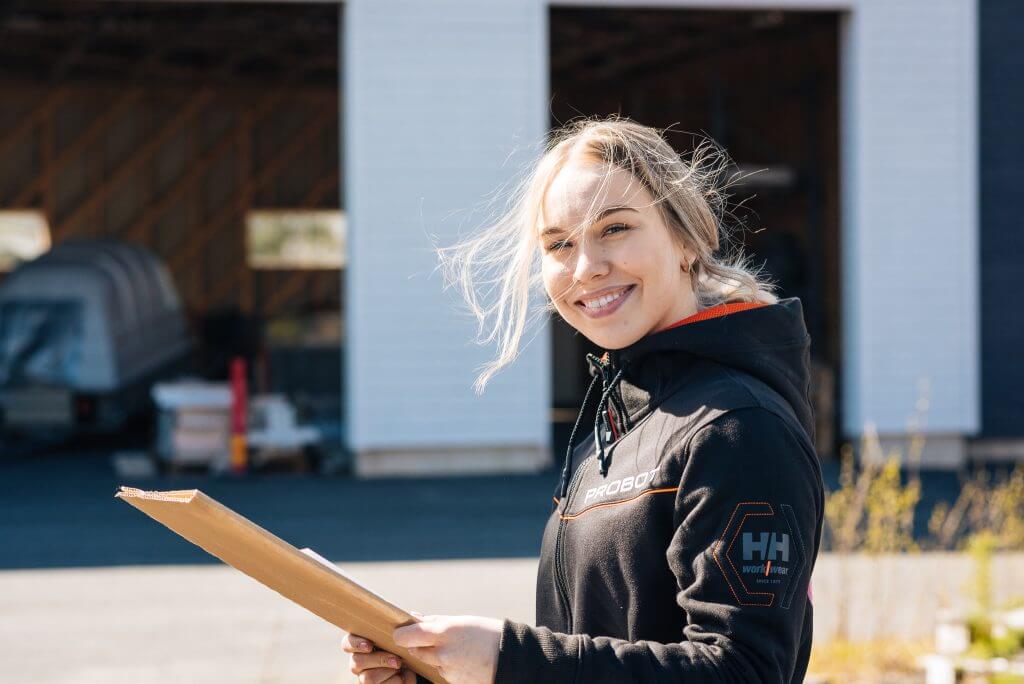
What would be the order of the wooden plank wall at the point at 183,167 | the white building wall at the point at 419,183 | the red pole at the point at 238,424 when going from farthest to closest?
the wooden plank wall at the point at 183,167 < the red pole at the point at 238,424 < the white building wall at the point at 419,183

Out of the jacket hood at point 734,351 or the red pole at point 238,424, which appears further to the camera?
the red pole at point 238,424

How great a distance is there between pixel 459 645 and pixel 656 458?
410mm

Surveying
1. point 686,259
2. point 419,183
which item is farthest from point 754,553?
point 419,183

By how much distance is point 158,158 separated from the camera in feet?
100

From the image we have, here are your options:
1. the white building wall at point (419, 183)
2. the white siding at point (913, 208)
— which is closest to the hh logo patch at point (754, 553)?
the white building wall at point (419, 183)

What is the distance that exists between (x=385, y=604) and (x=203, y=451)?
44.4ft

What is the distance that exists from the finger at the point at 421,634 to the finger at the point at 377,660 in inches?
6.9

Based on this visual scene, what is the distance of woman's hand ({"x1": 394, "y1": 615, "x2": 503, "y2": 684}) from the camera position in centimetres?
188

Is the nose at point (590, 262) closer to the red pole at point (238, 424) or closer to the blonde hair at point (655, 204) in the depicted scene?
the blonde hair at point (655, 204)

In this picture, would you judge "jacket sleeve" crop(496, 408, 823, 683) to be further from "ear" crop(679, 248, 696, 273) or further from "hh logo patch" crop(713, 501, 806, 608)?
"ear" crop(679, 248, 696, 273)

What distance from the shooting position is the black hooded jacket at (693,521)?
6.15 ft

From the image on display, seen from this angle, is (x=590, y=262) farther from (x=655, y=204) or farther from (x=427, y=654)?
(x=427, y=654)

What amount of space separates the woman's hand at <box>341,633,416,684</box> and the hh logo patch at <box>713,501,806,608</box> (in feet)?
1.85

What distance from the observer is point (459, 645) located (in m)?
1.89
